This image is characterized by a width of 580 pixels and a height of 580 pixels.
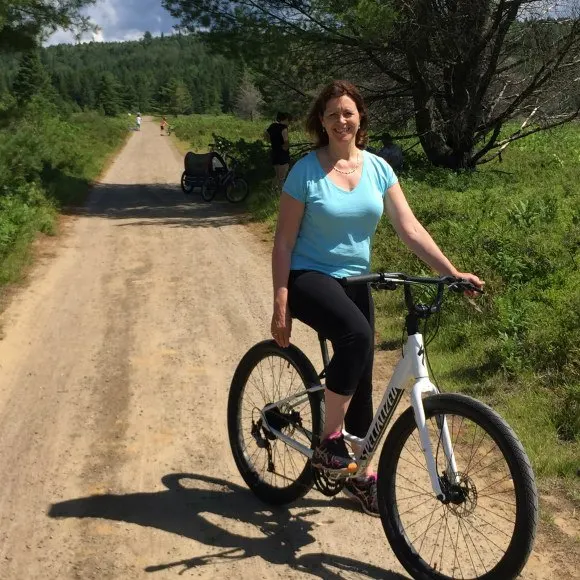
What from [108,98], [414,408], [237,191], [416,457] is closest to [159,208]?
[237,191]

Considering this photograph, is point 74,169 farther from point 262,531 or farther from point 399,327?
point 262,531

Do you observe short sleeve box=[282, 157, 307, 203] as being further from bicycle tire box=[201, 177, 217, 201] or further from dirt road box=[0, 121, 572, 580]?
bicycle tire box=[201, 177, 217, 201]

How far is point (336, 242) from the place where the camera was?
323 cm

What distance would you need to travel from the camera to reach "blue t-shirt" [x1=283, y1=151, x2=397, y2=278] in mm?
3150

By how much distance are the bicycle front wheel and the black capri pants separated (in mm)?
309

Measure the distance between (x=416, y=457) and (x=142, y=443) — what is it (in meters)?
1.99

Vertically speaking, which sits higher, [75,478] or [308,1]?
[308,1]

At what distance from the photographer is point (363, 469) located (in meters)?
3.40

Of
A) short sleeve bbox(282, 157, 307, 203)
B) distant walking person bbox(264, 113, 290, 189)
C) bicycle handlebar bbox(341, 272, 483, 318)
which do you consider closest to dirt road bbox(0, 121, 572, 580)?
bicycle handlebar bbox(341, 272, 483, 318)

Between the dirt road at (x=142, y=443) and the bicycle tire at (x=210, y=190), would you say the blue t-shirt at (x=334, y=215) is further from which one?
the bicycle tire at (x=210, y=190)

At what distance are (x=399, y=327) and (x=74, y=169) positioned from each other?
16.7 m

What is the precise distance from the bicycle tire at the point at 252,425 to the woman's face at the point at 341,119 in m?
1.07

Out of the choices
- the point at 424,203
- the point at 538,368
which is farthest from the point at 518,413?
the point at 424,203

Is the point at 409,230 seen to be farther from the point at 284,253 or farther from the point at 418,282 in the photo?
the point at 284,253
